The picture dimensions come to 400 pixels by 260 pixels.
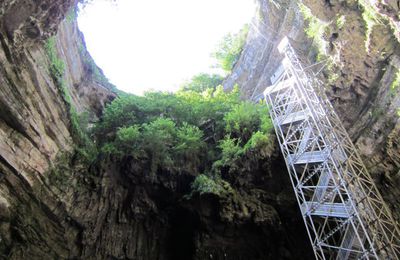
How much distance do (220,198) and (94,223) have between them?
4.62m

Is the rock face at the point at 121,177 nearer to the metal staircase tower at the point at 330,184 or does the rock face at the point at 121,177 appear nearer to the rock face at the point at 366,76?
the rock face at the point at 366,76

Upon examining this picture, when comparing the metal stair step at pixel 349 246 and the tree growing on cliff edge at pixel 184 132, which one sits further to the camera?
the tree growing on cliff edge at pixel 184 132

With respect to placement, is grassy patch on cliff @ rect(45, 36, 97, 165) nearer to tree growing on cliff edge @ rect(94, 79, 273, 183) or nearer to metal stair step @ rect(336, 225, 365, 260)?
tree growing on cliff edge @ rect(94, 79, 273, 183)

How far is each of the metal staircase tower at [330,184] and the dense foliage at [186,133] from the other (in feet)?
4.67

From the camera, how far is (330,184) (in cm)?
1170

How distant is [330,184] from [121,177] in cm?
801

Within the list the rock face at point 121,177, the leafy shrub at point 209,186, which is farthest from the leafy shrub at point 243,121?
the leafy shrub at point 209,186

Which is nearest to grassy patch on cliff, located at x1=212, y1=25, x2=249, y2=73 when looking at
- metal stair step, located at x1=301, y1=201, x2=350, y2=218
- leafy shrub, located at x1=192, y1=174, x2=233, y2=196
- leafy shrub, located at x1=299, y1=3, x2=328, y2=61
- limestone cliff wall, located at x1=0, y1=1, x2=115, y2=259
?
leafy shrub, located at x1=299, y1=3, x2=328, y2=61

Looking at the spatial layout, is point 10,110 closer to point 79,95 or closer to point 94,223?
point 94,223

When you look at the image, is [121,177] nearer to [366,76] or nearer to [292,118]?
[292,118]

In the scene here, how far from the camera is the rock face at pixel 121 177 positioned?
29.6 feet

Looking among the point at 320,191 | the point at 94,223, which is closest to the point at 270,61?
the point at 320,191

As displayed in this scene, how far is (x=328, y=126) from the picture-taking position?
1238cm

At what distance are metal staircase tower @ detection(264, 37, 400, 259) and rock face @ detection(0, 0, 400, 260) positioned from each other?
1.06 m
